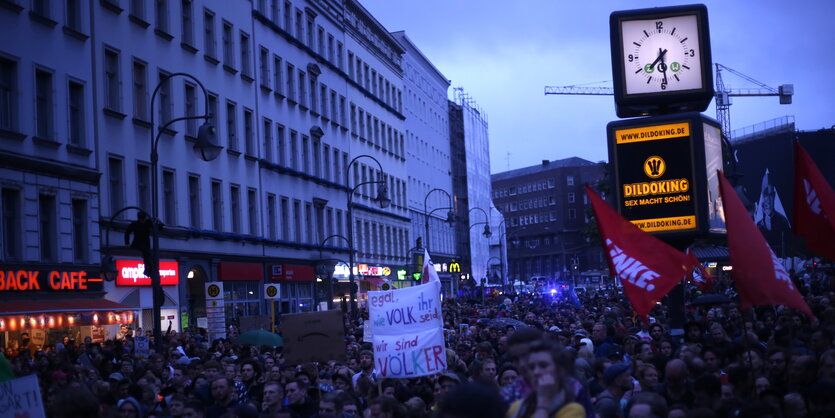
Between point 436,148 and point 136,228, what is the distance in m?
68.2

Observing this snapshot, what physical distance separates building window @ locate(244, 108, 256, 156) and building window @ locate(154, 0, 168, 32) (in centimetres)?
800

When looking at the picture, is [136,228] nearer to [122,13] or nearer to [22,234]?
[22,234]

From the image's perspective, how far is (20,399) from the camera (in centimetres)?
787

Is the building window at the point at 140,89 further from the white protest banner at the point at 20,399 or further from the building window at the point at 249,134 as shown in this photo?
the white protest banner at the point at 20,399

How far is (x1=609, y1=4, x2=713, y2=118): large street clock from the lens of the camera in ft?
65.6

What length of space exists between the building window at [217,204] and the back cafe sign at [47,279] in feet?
34.4

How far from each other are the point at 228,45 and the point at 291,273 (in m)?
10.9

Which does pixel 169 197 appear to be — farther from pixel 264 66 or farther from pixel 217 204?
pixel 264 66

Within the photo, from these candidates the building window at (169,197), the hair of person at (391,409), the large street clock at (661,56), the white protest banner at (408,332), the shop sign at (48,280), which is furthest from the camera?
the building window at (169,197)

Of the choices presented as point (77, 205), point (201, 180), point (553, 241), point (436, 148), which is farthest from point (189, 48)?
point (553, 241)

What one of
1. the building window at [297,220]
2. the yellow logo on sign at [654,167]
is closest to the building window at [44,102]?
the yellow logo on sign at [654,167]

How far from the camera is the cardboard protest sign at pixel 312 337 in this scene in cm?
1416

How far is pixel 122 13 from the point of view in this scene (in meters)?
34.7

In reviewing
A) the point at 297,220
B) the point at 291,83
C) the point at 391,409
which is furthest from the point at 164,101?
the point at 391,409
